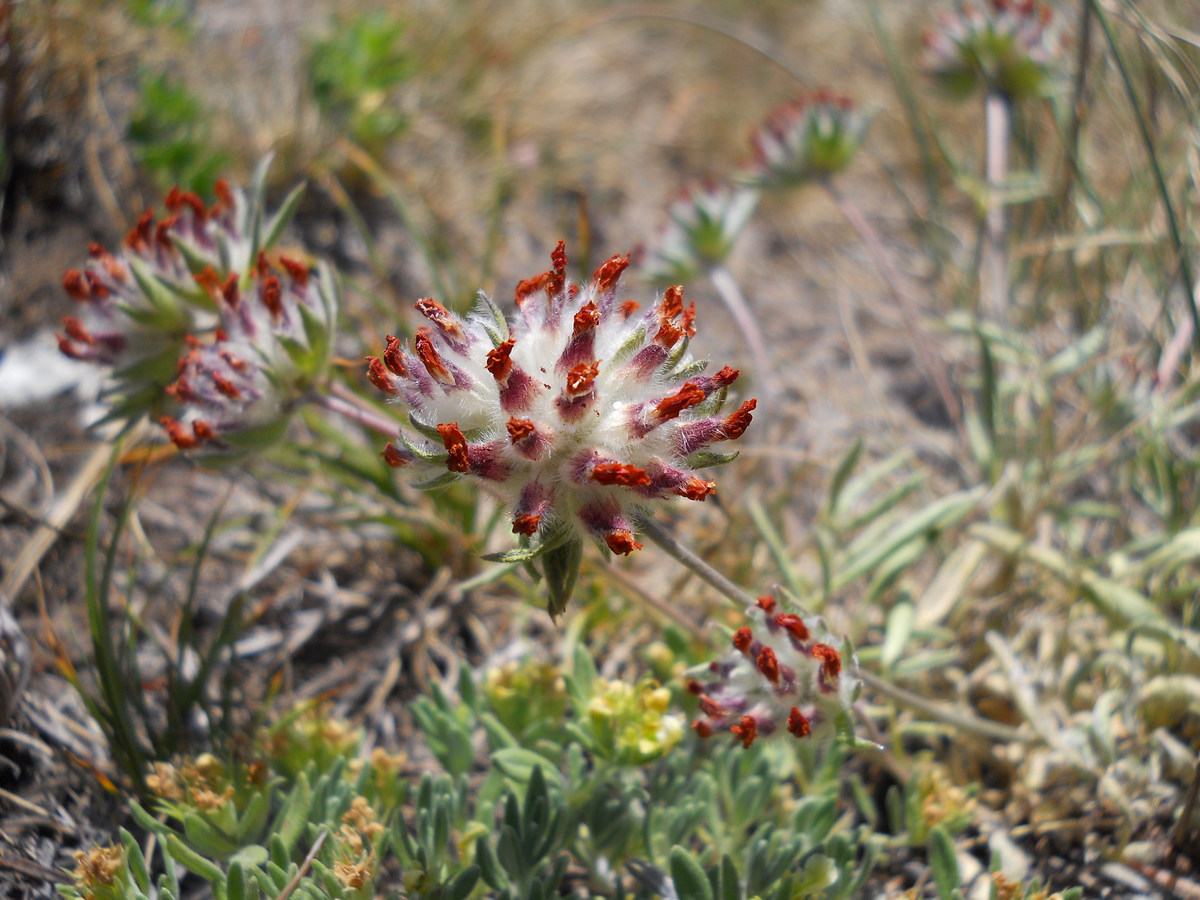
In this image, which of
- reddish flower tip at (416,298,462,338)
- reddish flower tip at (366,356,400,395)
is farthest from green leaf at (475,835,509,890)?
reddish flower tip at (416,298,462,338)

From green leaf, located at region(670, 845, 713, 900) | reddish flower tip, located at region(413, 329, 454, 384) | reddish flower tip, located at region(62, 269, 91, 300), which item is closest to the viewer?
reddish flower tip, located at region(413, 329, 454, 384)

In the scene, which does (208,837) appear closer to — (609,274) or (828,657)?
(828,657)

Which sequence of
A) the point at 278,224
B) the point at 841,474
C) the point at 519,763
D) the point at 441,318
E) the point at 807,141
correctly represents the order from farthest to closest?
the point at 807,141
the point at 841,474
the point at 278,224
the point at 519,763
the point at 441,318

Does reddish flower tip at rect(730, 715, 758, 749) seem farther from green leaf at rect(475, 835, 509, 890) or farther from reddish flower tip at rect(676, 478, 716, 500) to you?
green leaf at rect(475, 835, 509, 890)

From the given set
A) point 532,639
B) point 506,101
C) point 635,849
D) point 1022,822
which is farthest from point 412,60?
point 1022,822

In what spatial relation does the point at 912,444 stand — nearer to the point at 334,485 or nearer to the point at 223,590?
the point at 334,485

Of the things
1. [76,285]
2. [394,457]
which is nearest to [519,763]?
[394,457]
